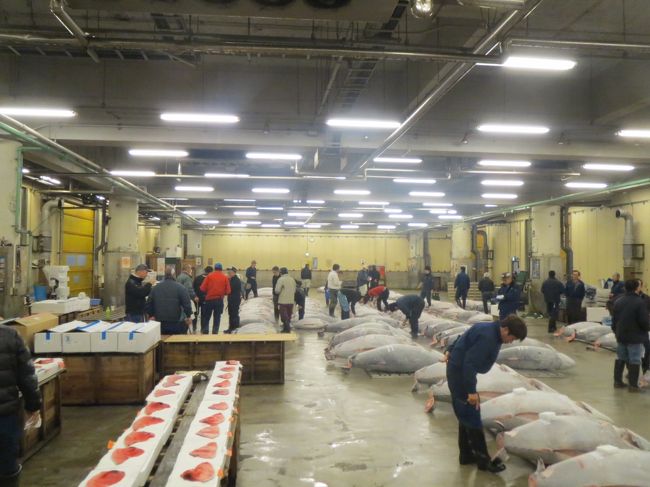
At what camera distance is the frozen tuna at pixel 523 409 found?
5004mm

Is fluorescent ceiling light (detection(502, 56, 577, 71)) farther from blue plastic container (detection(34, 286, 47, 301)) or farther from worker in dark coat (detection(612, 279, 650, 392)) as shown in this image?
blue plastic container (detection(34, 286, 47, 301))

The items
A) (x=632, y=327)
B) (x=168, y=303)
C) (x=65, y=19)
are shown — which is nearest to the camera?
(x=65, y=19)

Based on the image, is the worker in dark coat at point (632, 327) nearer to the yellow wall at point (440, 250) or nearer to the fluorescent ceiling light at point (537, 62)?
the fluorescent ceiling light at point (537, 62)

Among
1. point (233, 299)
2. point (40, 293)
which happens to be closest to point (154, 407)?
point (233, 299)

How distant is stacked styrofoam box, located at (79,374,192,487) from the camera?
2727 millimetres

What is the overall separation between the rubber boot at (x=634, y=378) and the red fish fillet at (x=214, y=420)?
20.5 ft

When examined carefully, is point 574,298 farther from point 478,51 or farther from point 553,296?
point 478,51

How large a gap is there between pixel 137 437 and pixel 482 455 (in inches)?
115

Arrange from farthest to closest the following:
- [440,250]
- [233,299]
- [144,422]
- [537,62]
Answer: [440,250] < [233,299] < [537,62] < [144,422]

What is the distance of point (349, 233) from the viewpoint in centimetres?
3328

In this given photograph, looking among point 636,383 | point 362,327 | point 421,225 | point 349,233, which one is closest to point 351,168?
point 362,327

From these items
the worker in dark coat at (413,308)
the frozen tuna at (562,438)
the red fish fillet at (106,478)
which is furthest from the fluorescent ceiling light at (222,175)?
the red fish fillet at (106,478)

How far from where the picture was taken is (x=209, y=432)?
11.1 ft

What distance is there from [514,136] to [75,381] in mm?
8809
